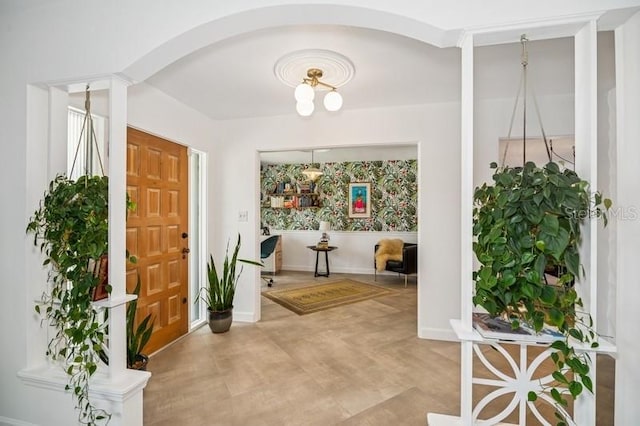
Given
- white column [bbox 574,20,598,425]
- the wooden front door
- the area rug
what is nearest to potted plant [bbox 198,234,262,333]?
the wooden front door

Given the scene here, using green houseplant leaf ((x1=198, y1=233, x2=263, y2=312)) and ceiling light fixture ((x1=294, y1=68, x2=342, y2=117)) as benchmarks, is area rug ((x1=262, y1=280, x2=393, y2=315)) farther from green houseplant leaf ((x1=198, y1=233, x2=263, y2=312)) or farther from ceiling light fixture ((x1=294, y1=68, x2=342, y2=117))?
ceiling light fixture ((x1=294, y1=68, x2=342, y2=117))

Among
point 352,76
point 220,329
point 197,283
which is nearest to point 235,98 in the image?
point 352,76

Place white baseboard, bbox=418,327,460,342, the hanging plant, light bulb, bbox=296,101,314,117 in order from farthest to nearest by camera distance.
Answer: white baseboard, bbox=418,327,460,342 < light bulb, bbox=296,101,314,117 < the hanging plant

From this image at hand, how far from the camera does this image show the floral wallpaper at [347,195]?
21.1ft

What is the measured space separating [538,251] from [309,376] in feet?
6.48

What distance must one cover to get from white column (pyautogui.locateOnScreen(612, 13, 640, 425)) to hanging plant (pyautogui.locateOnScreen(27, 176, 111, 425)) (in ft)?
7.38

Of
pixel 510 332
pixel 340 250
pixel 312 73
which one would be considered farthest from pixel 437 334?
pixel 340 250

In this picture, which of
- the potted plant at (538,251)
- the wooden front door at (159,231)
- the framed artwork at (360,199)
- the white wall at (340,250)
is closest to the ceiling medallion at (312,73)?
the wooden front door at (159,231)

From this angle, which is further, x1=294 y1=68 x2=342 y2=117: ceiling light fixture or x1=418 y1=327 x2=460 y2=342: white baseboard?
x1=418 y1=327 x2=460 y2=342: white baseboard

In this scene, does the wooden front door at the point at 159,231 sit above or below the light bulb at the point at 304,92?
below

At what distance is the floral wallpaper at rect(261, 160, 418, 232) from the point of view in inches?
→ 254

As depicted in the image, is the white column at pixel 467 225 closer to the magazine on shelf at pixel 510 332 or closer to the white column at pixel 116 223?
the magazine on shelf at pixel 510 332

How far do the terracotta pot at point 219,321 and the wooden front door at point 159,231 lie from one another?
27 centimetres

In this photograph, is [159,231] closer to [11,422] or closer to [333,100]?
[11,422]
